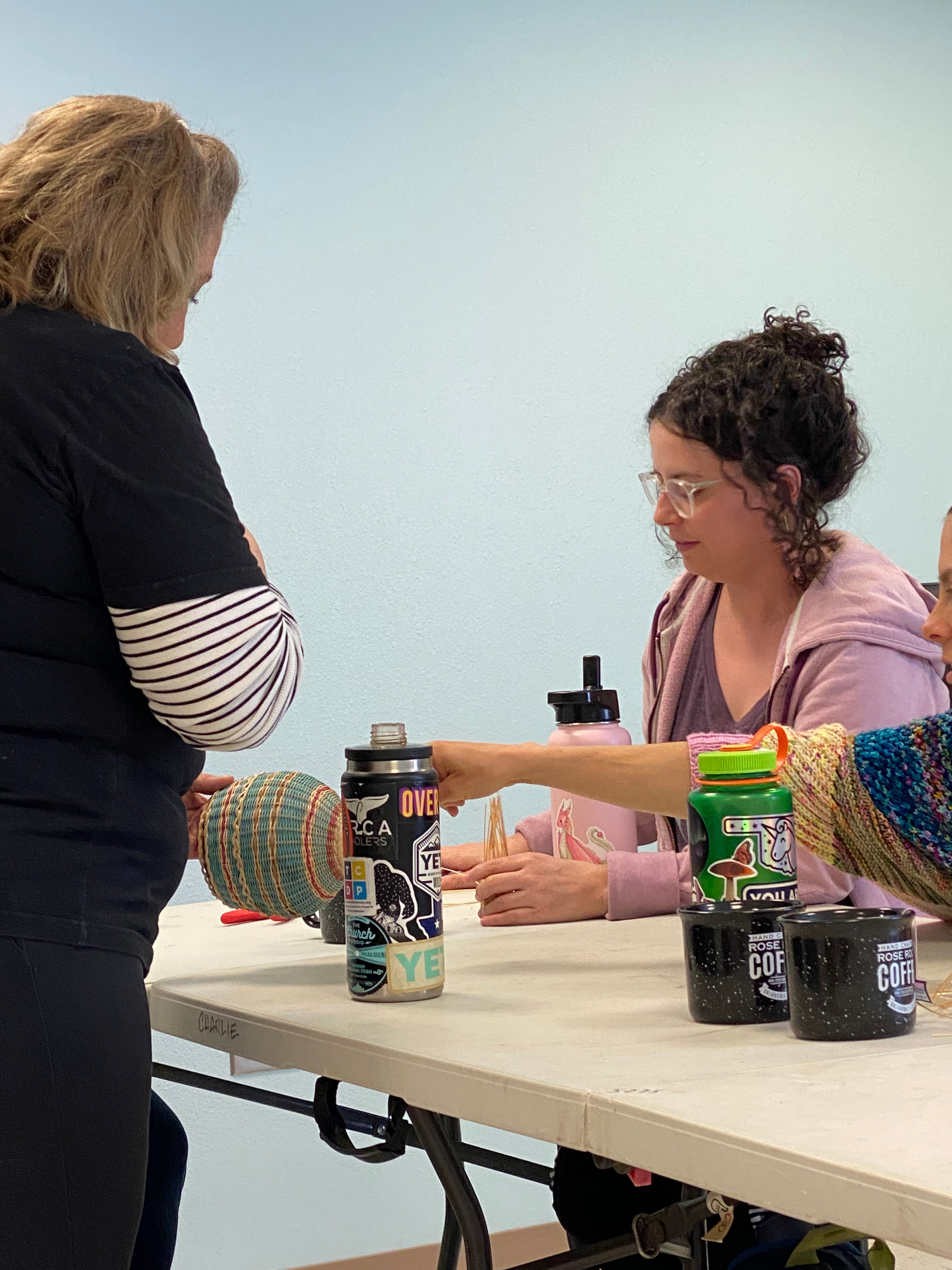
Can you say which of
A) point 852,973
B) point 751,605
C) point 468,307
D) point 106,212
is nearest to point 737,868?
point 852,973

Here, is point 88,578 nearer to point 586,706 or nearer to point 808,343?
point 586,706

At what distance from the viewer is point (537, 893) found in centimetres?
138

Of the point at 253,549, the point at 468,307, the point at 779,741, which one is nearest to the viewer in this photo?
the point at 253,549

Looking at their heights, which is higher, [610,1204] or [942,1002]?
[942,1002]

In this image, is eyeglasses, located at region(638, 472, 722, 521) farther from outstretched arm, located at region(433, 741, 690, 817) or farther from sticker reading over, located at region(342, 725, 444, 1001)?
sticker reading over, located at region(342, 725, 444, 1001)

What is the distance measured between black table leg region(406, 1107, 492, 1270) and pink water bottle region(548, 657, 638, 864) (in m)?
0.51

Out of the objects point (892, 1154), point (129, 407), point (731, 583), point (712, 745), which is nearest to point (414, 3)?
point (731, 583)

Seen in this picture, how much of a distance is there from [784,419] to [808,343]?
0.12 metres

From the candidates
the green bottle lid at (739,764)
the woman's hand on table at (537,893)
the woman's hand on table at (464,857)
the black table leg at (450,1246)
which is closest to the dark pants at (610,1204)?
the black table leg at (450,1246)

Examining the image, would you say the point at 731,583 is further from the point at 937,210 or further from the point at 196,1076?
the point at 937,210

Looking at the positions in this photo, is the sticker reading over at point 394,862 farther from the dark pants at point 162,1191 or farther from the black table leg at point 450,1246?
the black table leg at point 450,1246

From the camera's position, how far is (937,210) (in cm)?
300

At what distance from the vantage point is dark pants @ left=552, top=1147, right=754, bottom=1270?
1.37 metres

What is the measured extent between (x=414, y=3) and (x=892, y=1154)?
234 cm
